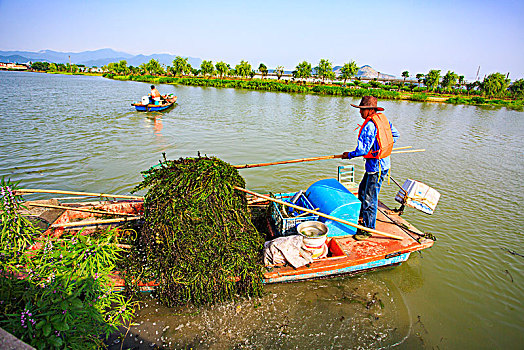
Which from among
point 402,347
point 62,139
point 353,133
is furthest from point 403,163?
point 62,139

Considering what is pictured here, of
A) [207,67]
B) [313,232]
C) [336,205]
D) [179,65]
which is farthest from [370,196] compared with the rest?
[179,65]

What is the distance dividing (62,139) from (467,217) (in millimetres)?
17178

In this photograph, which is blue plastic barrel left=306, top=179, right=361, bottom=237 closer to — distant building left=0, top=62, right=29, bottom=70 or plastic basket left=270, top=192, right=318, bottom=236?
plastic basket left=270, top=192, right=318, bottom=236

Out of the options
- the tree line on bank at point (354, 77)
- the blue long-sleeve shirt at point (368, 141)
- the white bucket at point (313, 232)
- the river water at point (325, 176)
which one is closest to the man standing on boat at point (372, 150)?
the blue long-sleeve shirt at point (368, 141)

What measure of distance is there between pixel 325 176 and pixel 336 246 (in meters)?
5.63

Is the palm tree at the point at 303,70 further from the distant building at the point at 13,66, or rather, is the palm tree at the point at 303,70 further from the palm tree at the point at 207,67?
the distant building at the point at 13,66

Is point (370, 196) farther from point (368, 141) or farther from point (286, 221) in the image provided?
point (286, 221)

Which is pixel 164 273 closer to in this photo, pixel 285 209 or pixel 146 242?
pixel 146 242

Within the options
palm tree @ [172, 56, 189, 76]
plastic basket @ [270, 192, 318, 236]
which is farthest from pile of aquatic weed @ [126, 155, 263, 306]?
palm tree @ [172, 56, 189, 76]

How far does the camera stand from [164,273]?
12.9ft

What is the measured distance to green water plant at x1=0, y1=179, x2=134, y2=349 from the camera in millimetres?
2197

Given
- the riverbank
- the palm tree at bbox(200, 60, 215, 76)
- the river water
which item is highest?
the palm tree at bbox(200, 60, 215, 76)

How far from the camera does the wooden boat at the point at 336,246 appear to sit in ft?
14.1

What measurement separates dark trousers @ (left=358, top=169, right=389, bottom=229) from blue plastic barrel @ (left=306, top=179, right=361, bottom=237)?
269 millimetres
